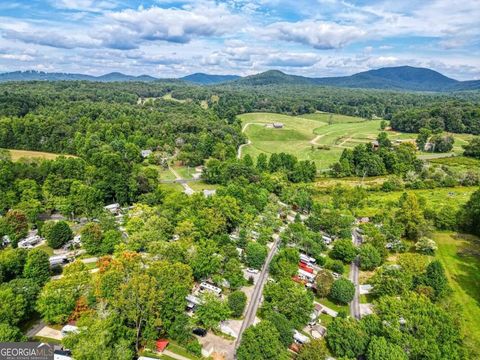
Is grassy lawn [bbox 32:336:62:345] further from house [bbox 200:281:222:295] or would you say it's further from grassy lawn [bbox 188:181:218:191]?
grassy lawn [bbox 188:181:218:191]

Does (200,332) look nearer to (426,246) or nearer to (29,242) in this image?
(29,242)

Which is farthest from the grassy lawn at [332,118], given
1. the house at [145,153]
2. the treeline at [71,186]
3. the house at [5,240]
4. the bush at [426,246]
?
the house at [5,240]

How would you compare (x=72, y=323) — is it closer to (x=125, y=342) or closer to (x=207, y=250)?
(x=125, y=342)

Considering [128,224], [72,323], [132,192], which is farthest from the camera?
[132,192]

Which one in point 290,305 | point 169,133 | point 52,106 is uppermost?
point 52,106

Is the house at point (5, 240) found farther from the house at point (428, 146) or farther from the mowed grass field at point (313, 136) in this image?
the house at point (428, 146)

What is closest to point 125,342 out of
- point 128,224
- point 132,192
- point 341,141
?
point 128,224
